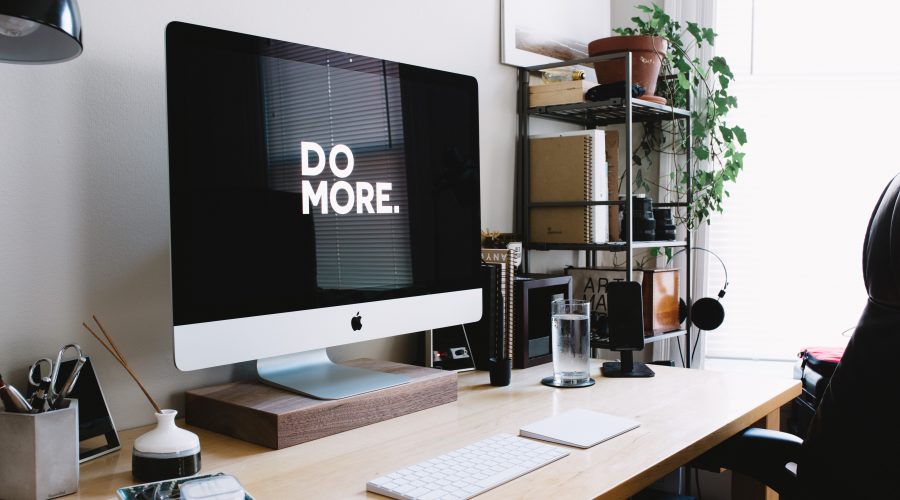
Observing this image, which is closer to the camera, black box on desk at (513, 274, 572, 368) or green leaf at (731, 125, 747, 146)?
black box on desk at (513, 274, 572, 368)

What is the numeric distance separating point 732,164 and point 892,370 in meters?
1.54

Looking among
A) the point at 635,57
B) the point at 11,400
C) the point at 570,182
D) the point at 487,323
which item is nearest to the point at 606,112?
the point at 635,57

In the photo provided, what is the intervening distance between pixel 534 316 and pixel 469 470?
959mm

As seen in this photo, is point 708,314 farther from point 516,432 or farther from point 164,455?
point 164,455

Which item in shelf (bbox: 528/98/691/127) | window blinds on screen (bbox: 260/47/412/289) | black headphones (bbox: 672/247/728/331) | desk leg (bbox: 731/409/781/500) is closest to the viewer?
window blinds on screen (bbox: 260/47/412/289)

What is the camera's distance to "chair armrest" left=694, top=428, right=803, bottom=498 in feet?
4.30

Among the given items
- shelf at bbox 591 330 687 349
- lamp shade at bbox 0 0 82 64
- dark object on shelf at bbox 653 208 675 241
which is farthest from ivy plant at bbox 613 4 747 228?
lamp shade at bbox 0 0 82 64

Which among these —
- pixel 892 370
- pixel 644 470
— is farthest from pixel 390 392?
pixel 892 370

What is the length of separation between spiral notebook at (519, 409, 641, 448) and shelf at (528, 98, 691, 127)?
1.13m

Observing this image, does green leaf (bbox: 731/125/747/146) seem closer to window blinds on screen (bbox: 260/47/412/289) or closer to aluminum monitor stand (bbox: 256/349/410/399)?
window blinds on screen (bbox: 260/47/412/289)

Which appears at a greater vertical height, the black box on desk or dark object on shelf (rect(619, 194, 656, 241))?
dark object on shelf (rect(619, 194, 656, 241))

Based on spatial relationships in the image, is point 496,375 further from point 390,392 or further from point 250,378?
point 250,378

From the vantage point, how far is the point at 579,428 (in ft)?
4.24

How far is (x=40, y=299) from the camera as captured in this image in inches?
47.5
